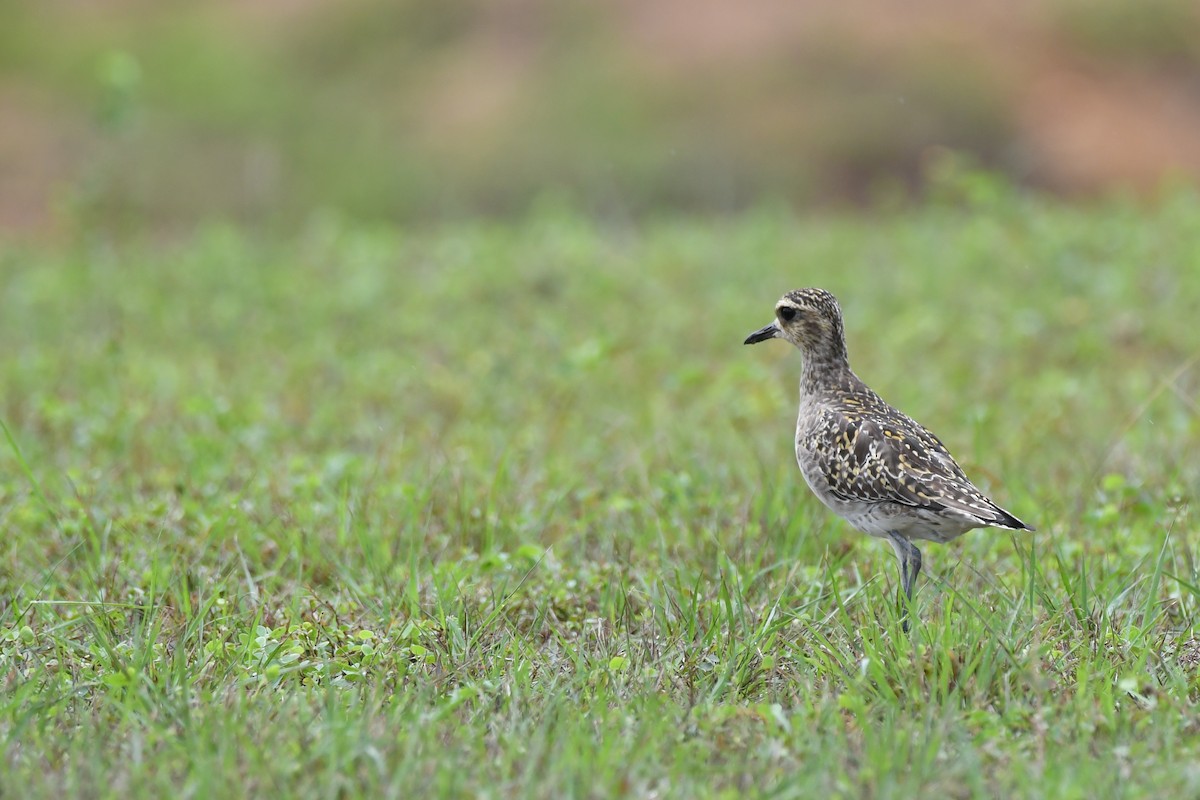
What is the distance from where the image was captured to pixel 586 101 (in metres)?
19.0

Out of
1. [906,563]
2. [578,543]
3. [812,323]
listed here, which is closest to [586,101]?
[578,543]

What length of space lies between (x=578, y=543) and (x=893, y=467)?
161 centimetres

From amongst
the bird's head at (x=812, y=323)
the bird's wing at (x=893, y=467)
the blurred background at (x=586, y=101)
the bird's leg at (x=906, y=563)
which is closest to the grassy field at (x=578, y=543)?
the bird's leg at (x=906, y=563)

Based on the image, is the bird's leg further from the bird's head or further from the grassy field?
the bird's head

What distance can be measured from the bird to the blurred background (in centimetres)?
1102

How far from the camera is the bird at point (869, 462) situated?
192 inches

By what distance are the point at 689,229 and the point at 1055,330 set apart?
202 inches

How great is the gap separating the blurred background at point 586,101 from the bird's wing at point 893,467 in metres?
11.5

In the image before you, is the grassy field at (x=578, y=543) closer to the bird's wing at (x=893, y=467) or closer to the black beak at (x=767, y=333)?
the bird's wing at (x=893, y=467)

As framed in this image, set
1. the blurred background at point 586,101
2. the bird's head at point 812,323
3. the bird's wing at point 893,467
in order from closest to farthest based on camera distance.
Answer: the bird's wing at point 893,467, the bird's head at point 812,323, the blurred background at point 586,101

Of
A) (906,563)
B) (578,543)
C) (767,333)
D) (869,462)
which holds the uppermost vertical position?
(767,333)

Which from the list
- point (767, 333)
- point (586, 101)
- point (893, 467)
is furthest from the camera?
point (586, 101)

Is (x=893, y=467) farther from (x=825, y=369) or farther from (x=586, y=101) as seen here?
(x=586, y=101)

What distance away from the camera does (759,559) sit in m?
5.43
